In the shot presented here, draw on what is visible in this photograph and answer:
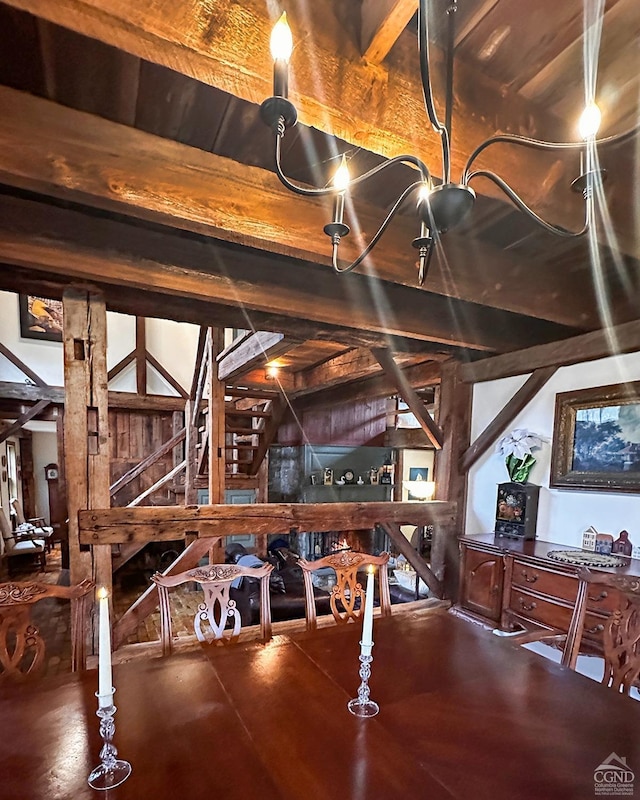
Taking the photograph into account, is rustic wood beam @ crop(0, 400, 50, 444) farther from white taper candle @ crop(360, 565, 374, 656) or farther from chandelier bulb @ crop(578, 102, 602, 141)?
chandelier bulb @ crop(578, 102, 602, 141)

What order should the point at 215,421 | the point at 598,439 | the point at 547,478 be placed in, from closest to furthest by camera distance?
the point at 598,439, the point at 547,478, the point at 215,421

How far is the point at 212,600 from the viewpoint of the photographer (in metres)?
1.69

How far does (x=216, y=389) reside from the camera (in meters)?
4.57

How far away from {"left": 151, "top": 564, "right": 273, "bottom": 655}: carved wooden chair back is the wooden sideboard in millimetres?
1699

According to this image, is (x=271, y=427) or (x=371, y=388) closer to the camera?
(x=371, y=388)

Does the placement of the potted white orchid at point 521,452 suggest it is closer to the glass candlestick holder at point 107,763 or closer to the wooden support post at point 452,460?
the wooden support post at point 452,460

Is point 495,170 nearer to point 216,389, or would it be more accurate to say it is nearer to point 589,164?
point 589,164

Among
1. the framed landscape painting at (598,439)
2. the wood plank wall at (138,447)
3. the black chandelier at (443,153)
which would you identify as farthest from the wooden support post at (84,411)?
the wood plank wall at (138,447)

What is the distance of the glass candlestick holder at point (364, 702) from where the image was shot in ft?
3.71

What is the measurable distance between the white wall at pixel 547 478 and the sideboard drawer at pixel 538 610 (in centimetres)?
48

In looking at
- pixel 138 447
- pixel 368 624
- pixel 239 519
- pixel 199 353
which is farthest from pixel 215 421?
pixel 368 624

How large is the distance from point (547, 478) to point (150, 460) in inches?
208

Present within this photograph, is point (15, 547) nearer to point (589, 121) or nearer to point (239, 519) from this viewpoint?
point (239, 519)

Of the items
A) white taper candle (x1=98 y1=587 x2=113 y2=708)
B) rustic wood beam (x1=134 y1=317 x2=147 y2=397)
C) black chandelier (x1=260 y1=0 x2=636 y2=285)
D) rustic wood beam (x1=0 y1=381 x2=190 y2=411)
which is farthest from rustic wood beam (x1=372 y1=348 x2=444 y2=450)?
rustic wood beam (x1=134 y1=317 x2=147 y2=397)
